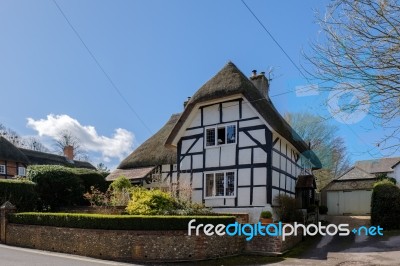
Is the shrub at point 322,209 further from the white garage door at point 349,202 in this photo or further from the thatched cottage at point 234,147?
the thatched cottage at point 234,147

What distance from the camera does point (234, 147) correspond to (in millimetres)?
17922

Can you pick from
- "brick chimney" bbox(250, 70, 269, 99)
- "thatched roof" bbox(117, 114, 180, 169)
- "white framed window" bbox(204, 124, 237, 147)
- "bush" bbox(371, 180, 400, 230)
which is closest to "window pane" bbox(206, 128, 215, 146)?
"white framed window" bbox(204, 124, 237, 147)

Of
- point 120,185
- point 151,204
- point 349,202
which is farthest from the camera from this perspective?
point 349,202

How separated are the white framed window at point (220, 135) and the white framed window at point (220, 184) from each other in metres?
1.53

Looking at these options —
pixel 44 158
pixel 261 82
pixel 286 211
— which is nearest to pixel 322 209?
pixel 261 82

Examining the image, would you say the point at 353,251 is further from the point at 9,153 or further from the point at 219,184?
the point at 9,153

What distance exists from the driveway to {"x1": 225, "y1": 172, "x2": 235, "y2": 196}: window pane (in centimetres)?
445

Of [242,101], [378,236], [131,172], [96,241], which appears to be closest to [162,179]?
[131,172]

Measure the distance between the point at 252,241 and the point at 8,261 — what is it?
7.99 m

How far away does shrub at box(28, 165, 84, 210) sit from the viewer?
2062 cm

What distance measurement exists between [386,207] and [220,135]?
28.3 feet

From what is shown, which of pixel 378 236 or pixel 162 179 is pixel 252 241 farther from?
pixel 162 179

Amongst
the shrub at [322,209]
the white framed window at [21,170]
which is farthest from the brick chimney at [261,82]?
the white framed window at [21,170]

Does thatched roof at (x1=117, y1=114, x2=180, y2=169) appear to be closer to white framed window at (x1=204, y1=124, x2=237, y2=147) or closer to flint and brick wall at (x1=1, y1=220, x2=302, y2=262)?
white framed window at (x1=204, y1=124, x2=237, y2=147)
